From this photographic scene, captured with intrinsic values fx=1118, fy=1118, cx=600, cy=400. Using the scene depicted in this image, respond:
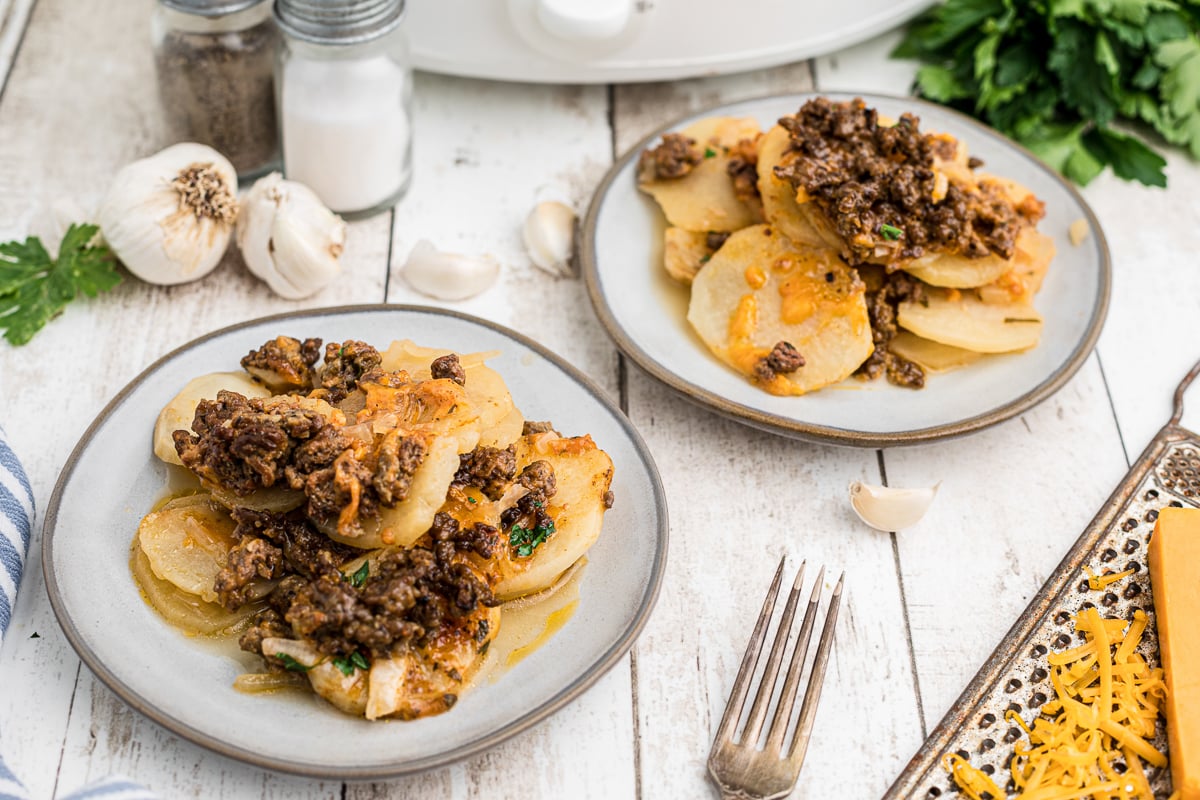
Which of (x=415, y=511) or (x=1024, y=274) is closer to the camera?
(x=415, y=511)

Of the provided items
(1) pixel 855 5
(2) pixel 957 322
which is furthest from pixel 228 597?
(1) pixel 855 5

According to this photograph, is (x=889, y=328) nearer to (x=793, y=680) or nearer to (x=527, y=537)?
(x=793, y=680)

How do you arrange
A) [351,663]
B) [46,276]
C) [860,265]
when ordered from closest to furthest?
[351,663] → [860,265] → [46,276]

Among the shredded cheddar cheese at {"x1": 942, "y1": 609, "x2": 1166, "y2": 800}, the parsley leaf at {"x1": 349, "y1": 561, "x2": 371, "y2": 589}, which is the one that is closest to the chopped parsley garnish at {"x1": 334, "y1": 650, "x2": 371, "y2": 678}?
the parsley leaf at {"x1": 349, "y1": 561, "x2": 371, "y2": 589}

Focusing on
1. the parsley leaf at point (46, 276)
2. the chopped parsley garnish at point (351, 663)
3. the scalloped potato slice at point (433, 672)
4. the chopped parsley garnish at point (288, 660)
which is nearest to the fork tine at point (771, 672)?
the scalloped potato slice at point (433, 672)

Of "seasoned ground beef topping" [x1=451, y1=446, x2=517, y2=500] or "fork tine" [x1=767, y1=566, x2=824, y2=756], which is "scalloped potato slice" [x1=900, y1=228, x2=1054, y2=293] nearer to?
"fork tine" [x1=767, y1=566, x2=824, y2=756]

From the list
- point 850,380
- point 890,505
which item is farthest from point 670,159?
point 890,505

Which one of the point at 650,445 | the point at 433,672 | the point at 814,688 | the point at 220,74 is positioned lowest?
the point at 650,445

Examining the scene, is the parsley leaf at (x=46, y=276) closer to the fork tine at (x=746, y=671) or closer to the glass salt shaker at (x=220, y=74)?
the glass salt shaker at (x=220, y=74)
